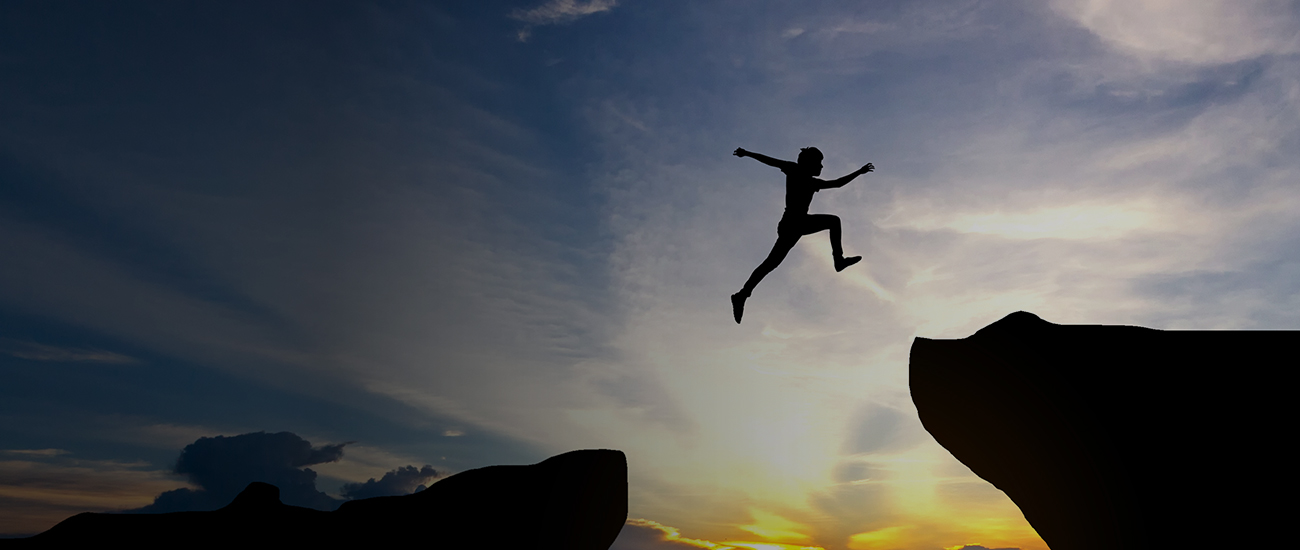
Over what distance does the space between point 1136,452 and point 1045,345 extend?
1.59m

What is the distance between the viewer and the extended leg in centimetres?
1157

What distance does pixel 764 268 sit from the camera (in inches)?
469

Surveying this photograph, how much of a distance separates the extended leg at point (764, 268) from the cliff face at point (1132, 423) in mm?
2541

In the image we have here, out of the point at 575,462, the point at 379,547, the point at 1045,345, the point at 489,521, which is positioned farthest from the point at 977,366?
the point at 379,547

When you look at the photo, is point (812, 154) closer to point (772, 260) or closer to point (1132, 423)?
point (772, 260)

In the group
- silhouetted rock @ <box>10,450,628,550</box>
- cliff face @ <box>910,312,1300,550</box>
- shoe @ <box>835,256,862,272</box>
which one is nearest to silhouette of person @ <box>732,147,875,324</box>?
shoe @ <box>835,256,862,272</box>

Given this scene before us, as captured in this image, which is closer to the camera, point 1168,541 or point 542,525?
point 1168,541

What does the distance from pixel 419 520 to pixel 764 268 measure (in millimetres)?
A: 6614

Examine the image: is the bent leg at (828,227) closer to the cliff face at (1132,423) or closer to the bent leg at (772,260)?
the bent leg at (772,260)

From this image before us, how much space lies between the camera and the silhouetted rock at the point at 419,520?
10.5 meters

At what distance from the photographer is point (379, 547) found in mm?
10391

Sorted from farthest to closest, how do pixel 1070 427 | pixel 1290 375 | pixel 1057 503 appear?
pixel 1057 503
pixel 1070 427
pixel 1290 375

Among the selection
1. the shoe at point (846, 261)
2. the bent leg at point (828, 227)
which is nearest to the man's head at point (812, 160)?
the bent leg at point (828, 227)

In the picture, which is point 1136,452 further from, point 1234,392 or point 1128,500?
point 1234,392
